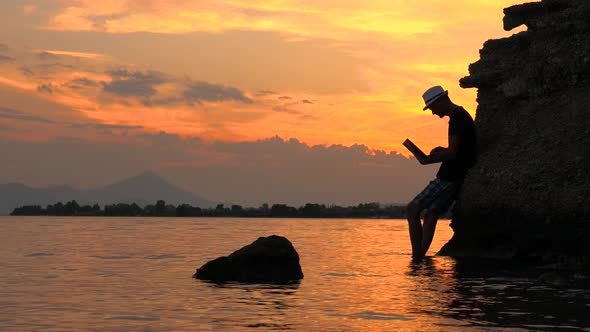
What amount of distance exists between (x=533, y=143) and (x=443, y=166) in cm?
196

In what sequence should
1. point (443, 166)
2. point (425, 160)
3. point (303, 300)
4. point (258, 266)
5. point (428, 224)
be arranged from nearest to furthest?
point (303, 300), point (258, 266), point (425, 160), point (428, 224), point (443, 166)

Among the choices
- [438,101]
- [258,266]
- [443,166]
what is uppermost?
[438,101]

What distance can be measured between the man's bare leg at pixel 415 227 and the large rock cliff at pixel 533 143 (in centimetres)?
124

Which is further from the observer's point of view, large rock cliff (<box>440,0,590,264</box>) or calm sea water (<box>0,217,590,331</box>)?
large rock cliff (<box>440,0,590,264</box>)

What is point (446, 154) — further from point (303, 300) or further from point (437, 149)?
point (303, 300)

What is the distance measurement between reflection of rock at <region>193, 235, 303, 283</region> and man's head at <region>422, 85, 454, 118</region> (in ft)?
14.5

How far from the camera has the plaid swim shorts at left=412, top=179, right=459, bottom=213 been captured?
16188 mm

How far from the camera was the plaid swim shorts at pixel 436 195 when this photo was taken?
16.2 metres

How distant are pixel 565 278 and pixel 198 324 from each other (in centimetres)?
608

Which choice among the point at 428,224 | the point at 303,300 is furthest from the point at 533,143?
the point at 303,300

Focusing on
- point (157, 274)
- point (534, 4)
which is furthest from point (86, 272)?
point (534, 4)

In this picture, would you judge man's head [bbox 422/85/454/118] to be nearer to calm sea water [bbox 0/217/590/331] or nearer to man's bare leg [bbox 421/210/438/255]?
man's bare leg [bbox 421/210/438/255]

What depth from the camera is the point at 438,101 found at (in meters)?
15.6

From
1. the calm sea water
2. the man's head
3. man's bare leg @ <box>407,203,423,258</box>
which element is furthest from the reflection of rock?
the man's head
